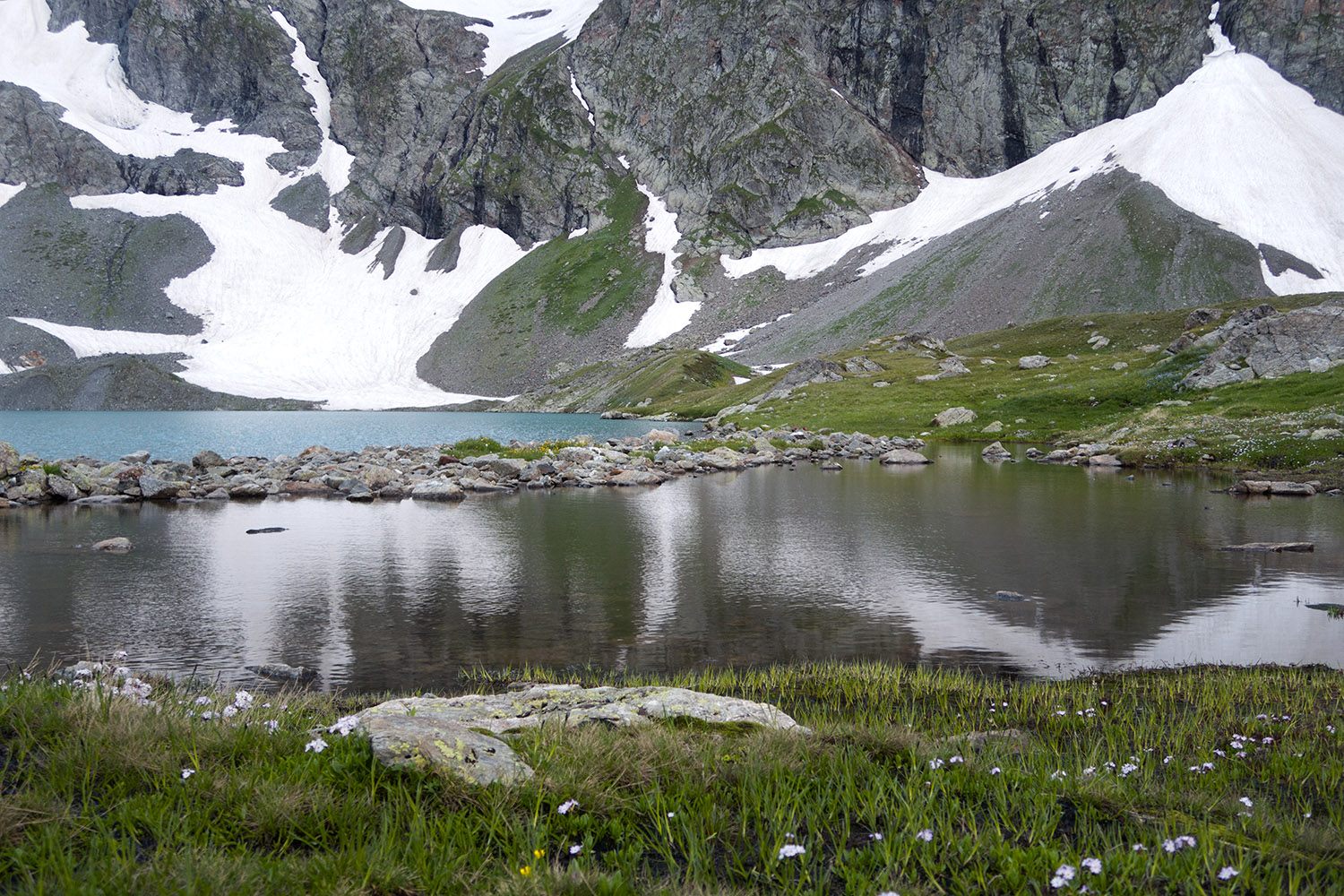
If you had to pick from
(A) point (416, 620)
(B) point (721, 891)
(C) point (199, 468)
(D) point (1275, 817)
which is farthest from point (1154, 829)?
(C) point (199, 468)

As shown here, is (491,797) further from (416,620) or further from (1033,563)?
(1033,563)

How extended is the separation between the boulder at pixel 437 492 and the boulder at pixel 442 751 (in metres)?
33.1

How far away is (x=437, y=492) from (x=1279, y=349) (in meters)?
78.6

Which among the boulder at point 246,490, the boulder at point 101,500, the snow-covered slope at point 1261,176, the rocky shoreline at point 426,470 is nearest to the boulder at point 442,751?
the rocky shoreline at point 426,470

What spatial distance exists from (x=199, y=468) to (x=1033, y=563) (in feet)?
156

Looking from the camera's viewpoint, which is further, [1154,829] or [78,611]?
[78,611]

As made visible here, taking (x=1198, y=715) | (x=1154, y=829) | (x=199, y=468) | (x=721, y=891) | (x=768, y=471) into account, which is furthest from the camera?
(x=768, y=471)

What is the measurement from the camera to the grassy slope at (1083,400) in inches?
2004

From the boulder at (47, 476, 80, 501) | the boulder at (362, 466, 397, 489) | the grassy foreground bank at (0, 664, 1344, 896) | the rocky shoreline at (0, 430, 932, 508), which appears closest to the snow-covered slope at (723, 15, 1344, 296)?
the rocky shoreline at (0, 430, 932, 508)

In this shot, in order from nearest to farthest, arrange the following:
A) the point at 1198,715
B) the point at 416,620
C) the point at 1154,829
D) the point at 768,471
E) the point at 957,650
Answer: the point at 1154,829, the point at 1198,715, the point at 957,650, the point at 416,620, the point at 768,471

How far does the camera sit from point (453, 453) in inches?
2132

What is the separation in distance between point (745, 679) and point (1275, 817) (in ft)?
24.2

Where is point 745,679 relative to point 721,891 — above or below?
below

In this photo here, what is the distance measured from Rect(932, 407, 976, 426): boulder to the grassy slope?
1221mm
